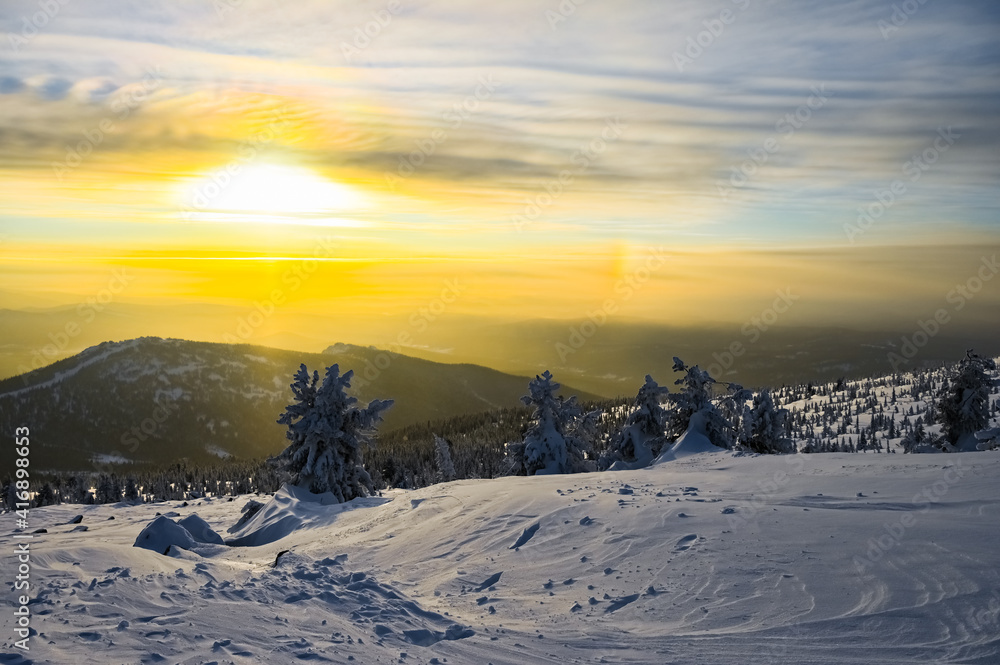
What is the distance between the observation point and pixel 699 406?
32.3 meters

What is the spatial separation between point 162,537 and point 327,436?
15.7 metres

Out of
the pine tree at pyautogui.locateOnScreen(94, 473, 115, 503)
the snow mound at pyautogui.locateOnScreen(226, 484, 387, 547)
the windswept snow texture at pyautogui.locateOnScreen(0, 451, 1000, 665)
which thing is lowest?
the pine tree at pyautogui.locateOnScreen(94, 473, 115, 503)

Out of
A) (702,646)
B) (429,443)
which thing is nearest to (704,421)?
(702,646)

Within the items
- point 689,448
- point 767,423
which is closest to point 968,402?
point 767,423

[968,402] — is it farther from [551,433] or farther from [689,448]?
[551,433]

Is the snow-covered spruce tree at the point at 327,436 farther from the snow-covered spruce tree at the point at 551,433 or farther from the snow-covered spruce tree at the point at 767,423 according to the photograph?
the snow-covered spruce tree at the point at 767,423

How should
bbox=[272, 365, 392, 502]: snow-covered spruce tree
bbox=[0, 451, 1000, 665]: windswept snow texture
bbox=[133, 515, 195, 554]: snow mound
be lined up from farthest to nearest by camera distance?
bbox=[272, 365, 392, 502]: snow-covered spruce tree → bbox=[133, 515, 195, 554]: snow mound → bbox=[0, 451, 1000, 665]: windswept snow texture

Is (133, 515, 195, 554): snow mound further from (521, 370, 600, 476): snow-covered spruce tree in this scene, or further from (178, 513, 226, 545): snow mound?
(521, 370, 600, 476): snow-covered spruce tree

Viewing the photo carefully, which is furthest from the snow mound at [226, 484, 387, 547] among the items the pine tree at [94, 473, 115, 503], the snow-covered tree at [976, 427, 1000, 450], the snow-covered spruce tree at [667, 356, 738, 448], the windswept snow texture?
the pine tree at [94, 473, 115, 503]

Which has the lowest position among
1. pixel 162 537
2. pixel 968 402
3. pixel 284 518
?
pixel 284 518

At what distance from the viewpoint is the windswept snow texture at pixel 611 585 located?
299 inches

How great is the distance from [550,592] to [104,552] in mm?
9066

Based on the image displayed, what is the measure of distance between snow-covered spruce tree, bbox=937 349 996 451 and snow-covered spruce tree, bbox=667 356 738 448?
1640 cm

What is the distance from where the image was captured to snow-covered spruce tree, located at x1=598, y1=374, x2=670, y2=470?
117 feet
